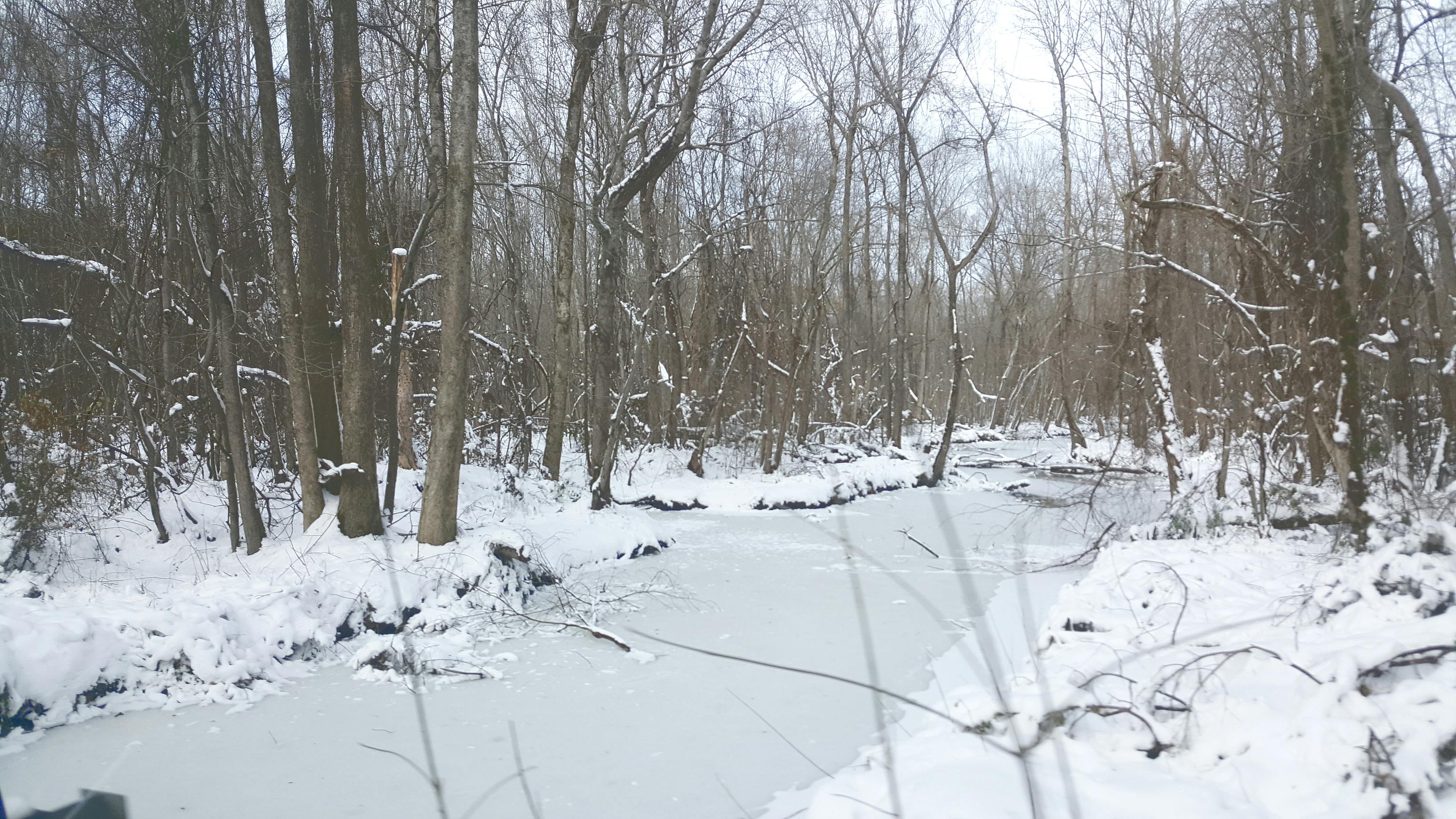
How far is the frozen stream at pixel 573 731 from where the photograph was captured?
4039 millimetres

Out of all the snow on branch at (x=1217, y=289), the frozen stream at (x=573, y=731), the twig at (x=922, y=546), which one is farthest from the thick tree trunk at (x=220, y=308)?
the snow on branch at (x=1217, y=289)

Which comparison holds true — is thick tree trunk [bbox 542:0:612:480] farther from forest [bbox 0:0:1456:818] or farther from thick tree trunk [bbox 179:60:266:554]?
thick tree trunk [bbox 179:60:266:554]

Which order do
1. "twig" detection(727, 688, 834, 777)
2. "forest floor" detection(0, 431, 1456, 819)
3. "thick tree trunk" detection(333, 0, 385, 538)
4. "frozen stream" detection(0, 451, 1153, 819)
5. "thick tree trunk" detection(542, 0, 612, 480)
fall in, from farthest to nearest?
"thick tree trunk" detection(542, 0, 612, 480) < "thick tree trunk" detection(333, 0, 385, 538) < "twig" detection(727, 688, 834, 777) < "frozen stream" detection(0, 451, 1153, 819) < "forest floor" detection(0, 431, 1456, 819)

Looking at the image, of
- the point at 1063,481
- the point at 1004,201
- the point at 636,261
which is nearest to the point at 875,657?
the point at 1063,481

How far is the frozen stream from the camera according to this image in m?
4.04

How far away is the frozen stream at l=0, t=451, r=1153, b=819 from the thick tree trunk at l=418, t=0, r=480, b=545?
1684 millimetres

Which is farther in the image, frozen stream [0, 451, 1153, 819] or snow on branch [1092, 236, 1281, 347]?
snow on branch [1092, 236, 1281, 347]

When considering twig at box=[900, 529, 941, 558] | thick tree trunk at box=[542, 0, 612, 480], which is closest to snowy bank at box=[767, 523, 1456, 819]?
twig at box=[900, 529, 941, 558]

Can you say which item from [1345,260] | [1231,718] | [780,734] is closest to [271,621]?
[780,734]

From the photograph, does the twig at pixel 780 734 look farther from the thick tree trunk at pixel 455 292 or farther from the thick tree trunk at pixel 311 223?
the thick tree trunk at pixel 311 223

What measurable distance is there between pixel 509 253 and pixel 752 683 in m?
7.71

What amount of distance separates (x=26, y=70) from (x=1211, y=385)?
15.2 m

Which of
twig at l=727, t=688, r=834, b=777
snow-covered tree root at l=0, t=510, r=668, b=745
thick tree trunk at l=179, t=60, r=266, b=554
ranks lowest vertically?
twig at l=727, t=688, r=834, b=777

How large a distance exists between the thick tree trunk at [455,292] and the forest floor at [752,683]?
478 mm
